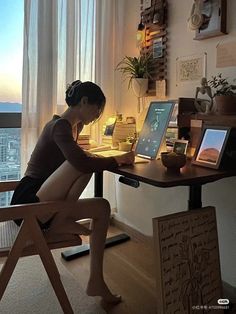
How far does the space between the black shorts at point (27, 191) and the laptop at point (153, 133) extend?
539 mm

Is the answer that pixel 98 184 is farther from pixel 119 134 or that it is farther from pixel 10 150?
pixel 10 150

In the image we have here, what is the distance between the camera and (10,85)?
2.53m

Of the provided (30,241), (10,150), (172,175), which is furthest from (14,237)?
(10,150)

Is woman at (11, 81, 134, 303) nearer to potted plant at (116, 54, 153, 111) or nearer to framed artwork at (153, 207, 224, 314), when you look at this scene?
framed artwork at (153, 207, 224, 314)

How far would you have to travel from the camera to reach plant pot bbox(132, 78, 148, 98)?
98.1 inches

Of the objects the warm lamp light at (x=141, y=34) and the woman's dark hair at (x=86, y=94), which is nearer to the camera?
the woman's dark hair at (x=86, y=94)

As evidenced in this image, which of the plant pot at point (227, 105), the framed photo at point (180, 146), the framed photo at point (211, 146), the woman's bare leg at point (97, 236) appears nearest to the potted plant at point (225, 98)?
the plant pot at point (227, 105)

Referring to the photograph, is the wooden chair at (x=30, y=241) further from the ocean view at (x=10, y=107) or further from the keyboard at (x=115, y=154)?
the ocean view at (x=10, y=107)

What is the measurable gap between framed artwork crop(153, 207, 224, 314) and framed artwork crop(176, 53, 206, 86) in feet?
2.99

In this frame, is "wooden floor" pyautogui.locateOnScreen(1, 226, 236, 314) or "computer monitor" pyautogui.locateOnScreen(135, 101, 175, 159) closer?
"wooden floor" pyautogui.locateOnScreen(1, 226, 236, 314)

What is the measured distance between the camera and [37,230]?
146 cm

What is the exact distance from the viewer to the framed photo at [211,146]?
1.67m

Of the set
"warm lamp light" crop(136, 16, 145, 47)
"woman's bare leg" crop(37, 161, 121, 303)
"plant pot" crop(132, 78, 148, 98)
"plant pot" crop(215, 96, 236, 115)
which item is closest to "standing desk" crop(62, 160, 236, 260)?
"woman's bare leg" crop(37, 161, 121, 303)

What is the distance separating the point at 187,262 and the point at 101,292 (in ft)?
1.74
